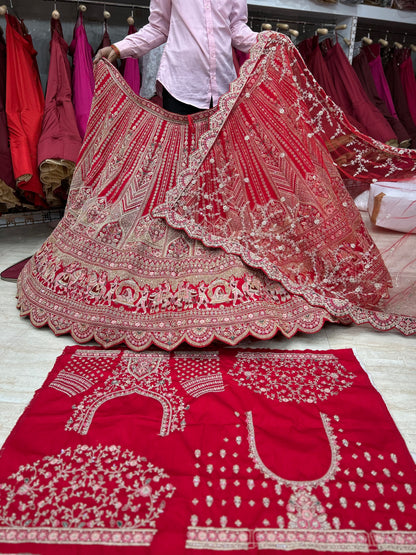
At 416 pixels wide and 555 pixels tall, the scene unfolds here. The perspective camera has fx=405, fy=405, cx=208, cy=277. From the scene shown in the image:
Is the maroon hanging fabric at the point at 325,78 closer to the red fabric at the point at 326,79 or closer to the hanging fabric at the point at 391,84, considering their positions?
the red fabric at the point at 326,79

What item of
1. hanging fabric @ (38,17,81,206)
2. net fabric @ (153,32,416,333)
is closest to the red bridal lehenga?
net fabric @ (153,32,416,333)

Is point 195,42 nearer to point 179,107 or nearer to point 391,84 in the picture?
point 179,107

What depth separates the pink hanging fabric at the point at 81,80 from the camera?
7.98ft

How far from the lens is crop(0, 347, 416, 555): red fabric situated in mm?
792

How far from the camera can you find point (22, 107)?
2.36m

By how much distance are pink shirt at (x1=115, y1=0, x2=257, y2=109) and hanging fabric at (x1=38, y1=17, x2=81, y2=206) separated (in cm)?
72

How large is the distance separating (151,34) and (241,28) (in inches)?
15.5

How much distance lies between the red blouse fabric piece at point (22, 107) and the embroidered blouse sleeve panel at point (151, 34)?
2.88 ft

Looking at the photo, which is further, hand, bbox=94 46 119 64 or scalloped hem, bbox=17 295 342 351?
hand, bbox=94 46 119 64

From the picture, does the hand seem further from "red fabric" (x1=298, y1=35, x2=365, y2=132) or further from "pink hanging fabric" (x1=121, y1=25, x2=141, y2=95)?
"red fabric" (x1=298, y1=35, x2=365, y2=132)

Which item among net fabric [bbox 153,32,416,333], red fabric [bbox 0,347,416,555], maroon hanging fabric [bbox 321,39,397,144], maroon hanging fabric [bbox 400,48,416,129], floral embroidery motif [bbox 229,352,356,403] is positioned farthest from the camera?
maroon hanging fabric [bbox 400,48,416,129]

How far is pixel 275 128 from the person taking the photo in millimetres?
1565

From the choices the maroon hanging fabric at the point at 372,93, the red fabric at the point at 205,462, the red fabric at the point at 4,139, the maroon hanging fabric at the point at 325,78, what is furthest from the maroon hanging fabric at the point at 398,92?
the red fabric at the point at 4,139

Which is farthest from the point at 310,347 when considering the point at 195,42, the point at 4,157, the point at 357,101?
the point at 357,101
